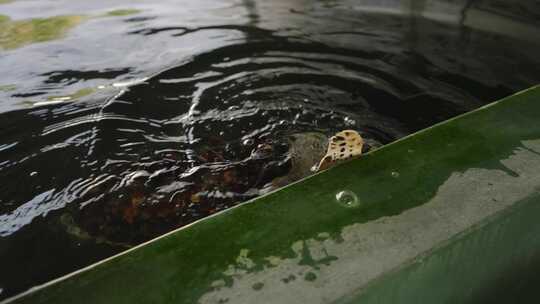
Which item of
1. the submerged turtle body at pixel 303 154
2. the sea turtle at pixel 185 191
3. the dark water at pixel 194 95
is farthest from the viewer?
the submerged turtle body at pixel 303 154

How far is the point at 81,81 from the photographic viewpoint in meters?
3.92

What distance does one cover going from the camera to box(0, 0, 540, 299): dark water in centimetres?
250

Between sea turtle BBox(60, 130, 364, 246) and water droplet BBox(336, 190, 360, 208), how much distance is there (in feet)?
3.18

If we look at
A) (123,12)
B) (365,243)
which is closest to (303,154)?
(365,243)

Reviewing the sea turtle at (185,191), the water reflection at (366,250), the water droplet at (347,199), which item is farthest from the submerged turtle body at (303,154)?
the water reflection at (366,250)

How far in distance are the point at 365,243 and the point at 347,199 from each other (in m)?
0.24

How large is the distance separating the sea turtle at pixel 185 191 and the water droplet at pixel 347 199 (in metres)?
0.97

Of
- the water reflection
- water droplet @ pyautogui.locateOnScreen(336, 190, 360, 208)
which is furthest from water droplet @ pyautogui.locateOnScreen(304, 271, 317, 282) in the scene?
water droplet @ pyautogui.locateOnScreen(336, 190, 360, 208)

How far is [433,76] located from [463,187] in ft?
8.15

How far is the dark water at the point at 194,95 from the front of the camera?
2.50 m

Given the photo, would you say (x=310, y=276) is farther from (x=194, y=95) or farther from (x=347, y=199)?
(x=194, y=95)

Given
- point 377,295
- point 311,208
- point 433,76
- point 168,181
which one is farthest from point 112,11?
point 377,295

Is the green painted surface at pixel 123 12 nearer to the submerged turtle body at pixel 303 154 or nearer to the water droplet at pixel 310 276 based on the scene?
the submerged turtle body at pixel 303 154

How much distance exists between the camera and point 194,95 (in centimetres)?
368
